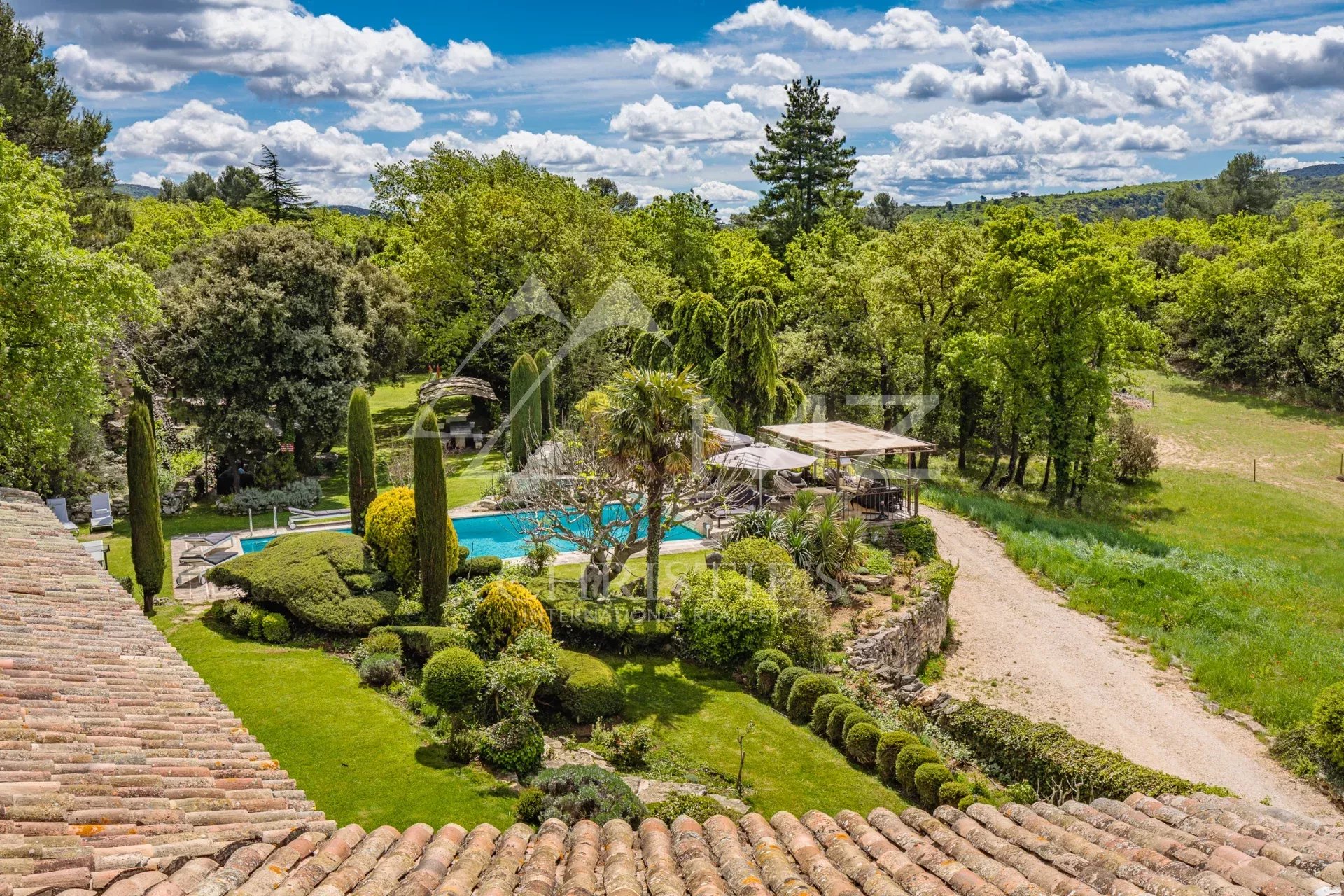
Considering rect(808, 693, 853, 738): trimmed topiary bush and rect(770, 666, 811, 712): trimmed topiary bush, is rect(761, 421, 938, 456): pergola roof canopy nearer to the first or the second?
rect(770, 666, 811, 712): trimmed topiary bush

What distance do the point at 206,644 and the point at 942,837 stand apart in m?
15.8

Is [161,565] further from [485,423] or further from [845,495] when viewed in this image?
[485,423]

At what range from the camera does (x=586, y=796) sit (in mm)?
11008

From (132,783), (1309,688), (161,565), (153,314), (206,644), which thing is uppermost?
(153,314)

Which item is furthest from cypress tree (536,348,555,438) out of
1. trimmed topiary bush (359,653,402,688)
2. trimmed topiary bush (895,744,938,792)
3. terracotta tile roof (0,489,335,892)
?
terracotta tile roof (0,489,335,892)

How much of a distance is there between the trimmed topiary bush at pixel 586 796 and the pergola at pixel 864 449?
46.9 feet

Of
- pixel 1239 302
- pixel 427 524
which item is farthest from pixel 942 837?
pixel 1239 302

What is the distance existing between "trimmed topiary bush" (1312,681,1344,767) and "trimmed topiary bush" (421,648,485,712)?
15.3 m

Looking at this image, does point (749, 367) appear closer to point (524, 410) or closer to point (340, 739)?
point (524, 410)

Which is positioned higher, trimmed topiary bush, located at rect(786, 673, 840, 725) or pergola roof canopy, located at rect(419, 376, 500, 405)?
pergola roof canopy, located at rect(419, 376, 500, 405)

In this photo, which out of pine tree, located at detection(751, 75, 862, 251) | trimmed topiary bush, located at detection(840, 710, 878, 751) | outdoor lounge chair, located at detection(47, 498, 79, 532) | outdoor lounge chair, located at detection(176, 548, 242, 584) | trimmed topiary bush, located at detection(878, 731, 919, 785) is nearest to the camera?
trimmed topiary bush, located at detection(878, 731, 919, 785)

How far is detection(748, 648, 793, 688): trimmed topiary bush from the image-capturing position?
54.6ft

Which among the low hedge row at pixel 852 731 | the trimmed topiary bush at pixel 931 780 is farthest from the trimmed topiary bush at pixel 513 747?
the trimmed topiary bush at pixel 931 780

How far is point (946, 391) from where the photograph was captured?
36.6m
